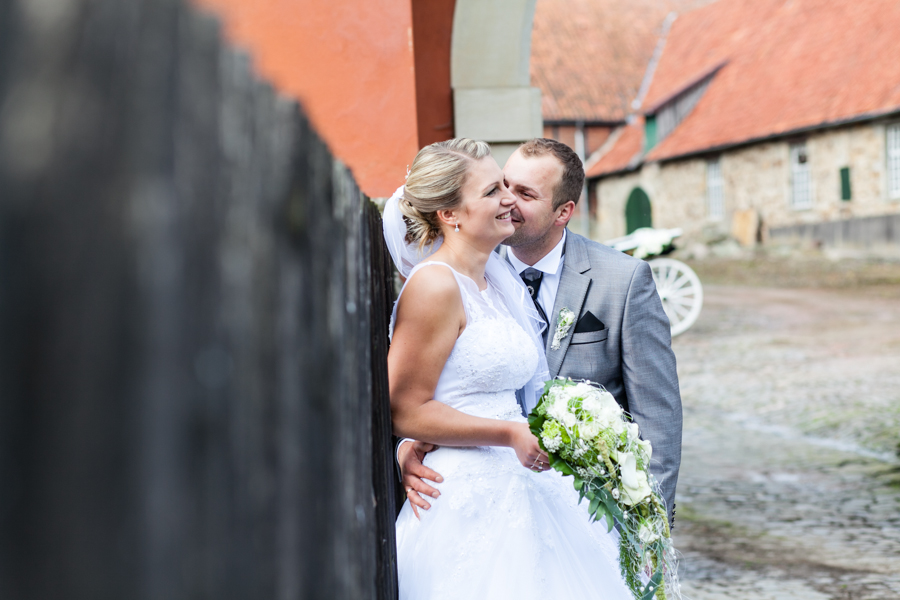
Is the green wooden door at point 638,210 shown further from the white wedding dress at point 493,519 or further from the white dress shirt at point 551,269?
the white wedding dress at point 493,519

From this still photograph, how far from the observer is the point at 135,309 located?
49 centimetres

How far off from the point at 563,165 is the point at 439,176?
0.71 metres

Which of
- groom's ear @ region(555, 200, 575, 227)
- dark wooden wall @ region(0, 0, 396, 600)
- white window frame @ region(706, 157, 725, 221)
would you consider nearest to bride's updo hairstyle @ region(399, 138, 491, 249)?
groom's ear @ region(555, 200, 575, 227)

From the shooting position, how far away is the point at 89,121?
18.3 inches

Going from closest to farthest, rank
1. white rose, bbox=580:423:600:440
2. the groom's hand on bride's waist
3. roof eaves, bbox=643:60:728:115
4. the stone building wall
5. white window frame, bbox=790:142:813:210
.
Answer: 1. white rose, bbox=580:423:600:440
2. the groom's hand on bride's waist
3. the stone building wall
4. white window frame, bbox=790:142:813:210
5. roof eaves, bbox=643:60:728:115

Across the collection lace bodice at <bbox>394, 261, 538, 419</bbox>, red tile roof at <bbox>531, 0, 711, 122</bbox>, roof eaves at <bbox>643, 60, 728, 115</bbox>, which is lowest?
lace bodice at <bbox>394, 261, 538, 419</bbox>

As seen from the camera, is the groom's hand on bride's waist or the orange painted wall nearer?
the groom's hand on bride's waist

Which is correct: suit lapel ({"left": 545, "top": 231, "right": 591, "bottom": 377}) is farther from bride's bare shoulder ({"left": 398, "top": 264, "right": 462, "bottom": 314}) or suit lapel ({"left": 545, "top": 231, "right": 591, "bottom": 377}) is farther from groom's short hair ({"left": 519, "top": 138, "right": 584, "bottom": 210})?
bride's bare shoulder ({"left": 398, "top": 264, "right": 462, "bottom": 314})

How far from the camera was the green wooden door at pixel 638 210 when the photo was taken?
3209cm

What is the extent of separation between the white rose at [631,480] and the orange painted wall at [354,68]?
7.54ft

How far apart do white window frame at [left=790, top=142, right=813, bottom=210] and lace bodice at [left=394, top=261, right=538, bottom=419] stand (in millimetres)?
25710

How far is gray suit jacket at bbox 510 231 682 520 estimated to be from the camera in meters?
2.95

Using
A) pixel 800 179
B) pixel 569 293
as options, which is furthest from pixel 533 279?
pixel 800 179

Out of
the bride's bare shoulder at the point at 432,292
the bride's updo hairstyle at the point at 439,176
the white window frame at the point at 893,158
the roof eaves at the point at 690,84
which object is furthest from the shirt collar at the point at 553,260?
the roof eaves at the point at 690,84
